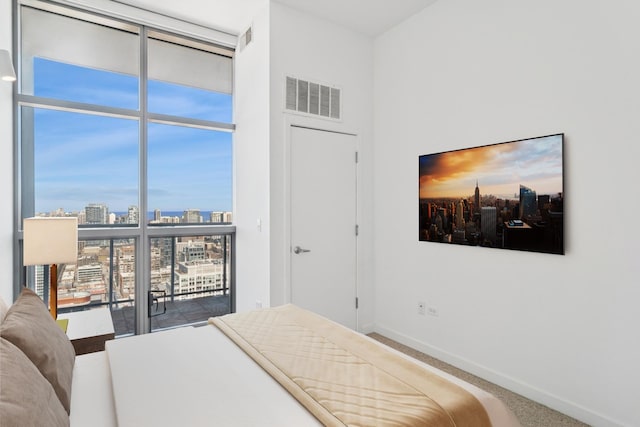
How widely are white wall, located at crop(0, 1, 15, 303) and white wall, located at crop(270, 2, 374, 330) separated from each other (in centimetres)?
197

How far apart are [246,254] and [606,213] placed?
292 centimetres

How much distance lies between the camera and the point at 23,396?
94 cm

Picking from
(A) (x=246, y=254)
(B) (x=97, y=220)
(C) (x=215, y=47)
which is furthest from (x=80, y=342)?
(C) (x=215, y=47)

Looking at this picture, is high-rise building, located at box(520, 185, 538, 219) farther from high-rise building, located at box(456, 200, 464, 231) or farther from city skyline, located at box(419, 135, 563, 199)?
high-rise building, located at box(456, 200, 464, 231)

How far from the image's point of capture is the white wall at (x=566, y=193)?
2.11m

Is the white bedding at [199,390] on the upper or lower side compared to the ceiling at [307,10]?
lower

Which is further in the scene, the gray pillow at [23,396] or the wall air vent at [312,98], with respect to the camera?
the wall air vent at [312,98]

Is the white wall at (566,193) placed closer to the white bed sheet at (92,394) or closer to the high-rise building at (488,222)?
the high-rise building at (488,222)

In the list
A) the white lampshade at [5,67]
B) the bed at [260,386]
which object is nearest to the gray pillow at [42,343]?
the bed at [260,386]

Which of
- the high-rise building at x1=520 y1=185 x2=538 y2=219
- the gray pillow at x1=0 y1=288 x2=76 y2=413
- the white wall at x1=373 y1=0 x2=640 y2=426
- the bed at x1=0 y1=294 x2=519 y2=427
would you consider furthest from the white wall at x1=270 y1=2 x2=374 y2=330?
the gray pillow at x1=0 y1=288 x2=76 y2=413

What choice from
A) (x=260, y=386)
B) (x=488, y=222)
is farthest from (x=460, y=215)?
(x=260, y=386)

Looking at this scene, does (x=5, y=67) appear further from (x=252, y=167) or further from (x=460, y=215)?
(x=460, y=215)

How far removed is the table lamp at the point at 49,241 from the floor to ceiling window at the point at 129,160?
3.35 ft

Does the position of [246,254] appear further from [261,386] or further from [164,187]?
[261,386]
